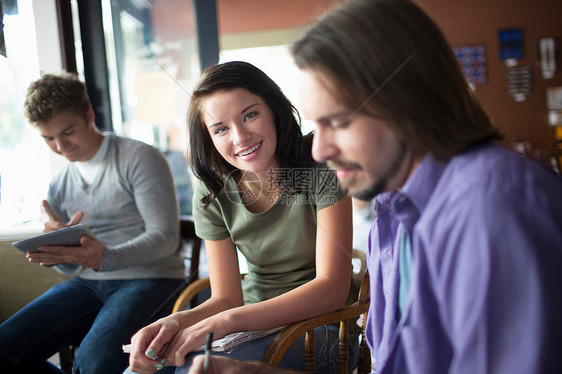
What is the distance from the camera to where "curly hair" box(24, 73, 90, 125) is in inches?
56.1

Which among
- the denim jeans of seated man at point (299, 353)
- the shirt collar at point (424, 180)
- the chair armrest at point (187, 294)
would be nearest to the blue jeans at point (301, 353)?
the denim jeans of seated man at point (299, 353)

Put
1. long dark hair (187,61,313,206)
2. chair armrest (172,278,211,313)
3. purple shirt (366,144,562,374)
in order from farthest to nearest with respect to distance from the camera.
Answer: chair armrest (172,278,211,313) < long dark hair (187,61,313,206) < purple shirt (366,144,562,374)

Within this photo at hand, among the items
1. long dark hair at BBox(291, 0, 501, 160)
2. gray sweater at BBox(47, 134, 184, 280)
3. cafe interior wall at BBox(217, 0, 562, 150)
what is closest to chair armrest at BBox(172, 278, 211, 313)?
gray sweater at BBox(47, 134, 184, 280)

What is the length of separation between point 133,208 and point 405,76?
1173mm

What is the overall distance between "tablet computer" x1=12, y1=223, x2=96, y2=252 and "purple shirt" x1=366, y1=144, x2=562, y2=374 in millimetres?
1032

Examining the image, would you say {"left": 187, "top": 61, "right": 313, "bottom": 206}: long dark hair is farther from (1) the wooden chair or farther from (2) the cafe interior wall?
(2) the cafe interior wall

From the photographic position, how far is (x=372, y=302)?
84 cm

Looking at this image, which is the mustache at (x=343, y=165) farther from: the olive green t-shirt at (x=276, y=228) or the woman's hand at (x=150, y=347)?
the woman's hand at (x=150, y=347)

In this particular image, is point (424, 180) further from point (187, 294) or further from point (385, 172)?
point (187, 294)

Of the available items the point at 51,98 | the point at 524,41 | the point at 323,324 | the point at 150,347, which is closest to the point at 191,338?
the point at 150,347

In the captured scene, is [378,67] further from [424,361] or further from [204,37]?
[204,37]

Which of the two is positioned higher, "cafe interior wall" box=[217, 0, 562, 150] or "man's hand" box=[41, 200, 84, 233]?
"cafe interior wall" box=[217, 0, 562, 150]

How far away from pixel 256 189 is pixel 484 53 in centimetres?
414

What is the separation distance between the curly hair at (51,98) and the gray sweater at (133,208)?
6.9 inches
